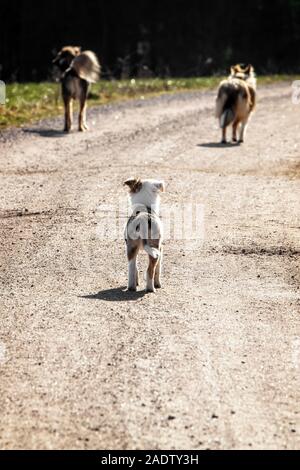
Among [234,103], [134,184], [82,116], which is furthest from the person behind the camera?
[82,116]

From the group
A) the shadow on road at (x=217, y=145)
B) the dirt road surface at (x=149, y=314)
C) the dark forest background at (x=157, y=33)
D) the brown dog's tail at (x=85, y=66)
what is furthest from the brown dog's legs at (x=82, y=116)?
the dark forest background at (x=157, y=33)

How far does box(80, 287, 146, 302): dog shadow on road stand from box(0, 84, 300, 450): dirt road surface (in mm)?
17

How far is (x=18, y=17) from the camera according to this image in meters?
40.1

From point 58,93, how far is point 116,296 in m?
15.9

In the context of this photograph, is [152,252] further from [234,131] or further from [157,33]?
[157,33]

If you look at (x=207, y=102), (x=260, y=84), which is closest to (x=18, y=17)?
(x=260, y=84)

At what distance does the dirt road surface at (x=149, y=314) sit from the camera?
6777mm

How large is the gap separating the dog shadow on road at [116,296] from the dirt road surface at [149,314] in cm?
2

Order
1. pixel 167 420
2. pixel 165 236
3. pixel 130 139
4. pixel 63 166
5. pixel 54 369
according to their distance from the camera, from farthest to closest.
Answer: pixel 130 139 → pixel 63 166 → pixel 165 236 → pixel 54 369 → pixel 167 420

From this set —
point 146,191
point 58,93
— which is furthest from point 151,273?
point 58,93

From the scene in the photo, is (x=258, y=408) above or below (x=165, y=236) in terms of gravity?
below

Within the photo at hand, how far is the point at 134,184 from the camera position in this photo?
973 centimetres

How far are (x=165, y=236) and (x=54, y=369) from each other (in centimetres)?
444
